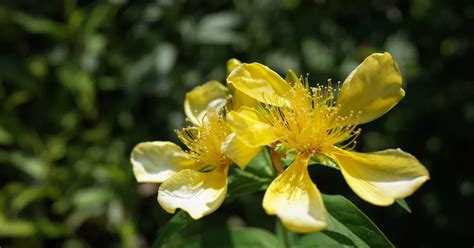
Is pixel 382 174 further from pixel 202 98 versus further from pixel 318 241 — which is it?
pixel 202 98

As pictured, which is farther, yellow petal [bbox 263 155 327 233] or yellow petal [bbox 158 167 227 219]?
yellow petal [bbox 158 167 227 219]

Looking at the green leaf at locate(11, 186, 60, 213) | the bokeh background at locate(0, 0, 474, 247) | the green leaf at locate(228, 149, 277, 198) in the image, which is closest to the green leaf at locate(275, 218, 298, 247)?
the green leaf at locate(228, 149, 277, 198)

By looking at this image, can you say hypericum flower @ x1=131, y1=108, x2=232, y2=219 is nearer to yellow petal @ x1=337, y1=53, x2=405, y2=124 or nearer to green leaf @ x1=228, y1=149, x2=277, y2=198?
green leaf @ x1=228, y1=149, x2=277, y2=198

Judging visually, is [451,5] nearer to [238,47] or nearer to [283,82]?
[238,47]

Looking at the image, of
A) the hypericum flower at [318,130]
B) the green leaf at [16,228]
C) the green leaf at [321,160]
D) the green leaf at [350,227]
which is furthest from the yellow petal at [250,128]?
the green leaf at [16,228]

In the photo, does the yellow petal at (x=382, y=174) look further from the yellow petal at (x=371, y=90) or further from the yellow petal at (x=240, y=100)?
the yellow petal at (x=240, y=100)

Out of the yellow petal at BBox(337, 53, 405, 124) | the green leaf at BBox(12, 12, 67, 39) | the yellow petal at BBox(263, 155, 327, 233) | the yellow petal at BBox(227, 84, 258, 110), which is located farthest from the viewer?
the green leaf at BBox(12, 12, 67, 39)

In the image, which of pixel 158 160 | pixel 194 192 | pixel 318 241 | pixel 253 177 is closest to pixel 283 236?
pixel 318 241
